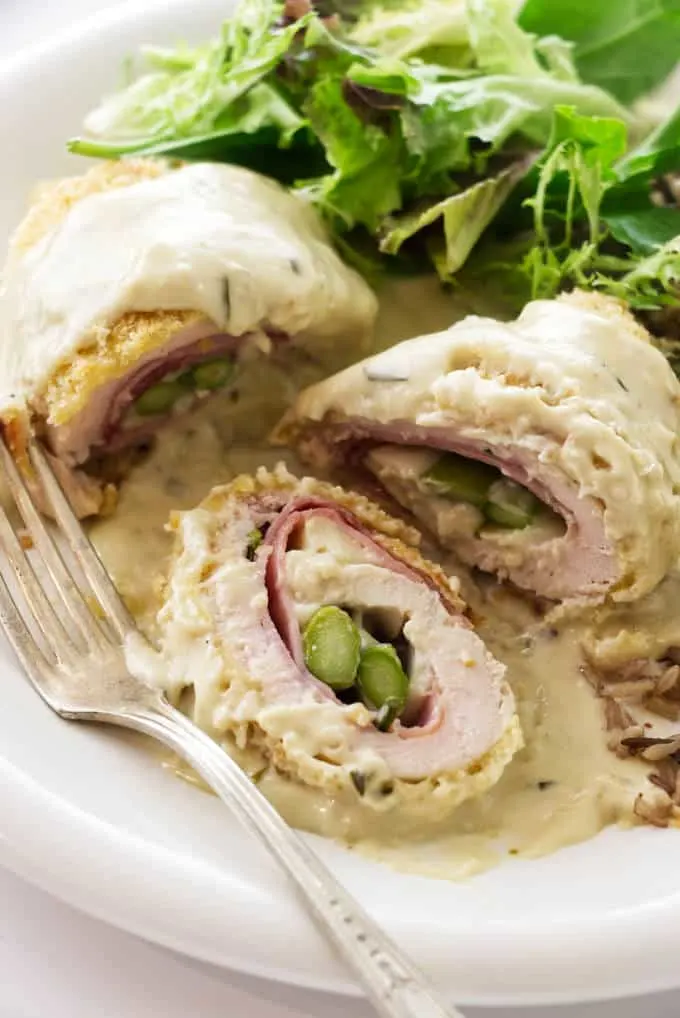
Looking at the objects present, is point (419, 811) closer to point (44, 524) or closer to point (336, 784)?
point (336, 784)

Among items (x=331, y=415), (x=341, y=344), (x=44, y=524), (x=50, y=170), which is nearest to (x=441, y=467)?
(x=331, y=415)

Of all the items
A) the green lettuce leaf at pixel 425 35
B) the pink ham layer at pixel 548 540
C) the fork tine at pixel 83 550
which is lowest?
the pink ham layer at pixel 548 540

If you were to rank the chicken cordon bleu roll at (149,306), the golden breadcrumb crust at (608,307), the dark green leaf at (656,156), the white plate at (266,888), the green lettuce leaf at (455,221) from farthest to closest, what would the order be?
1. the dark green leaf at (656,156)
2. the green lettuce leaf at (455,221)
3. the golden breadcrumb crust at (608,307)
4. the chicken cordon bleu roll at (149,306)
5. the white plate at (266,888)

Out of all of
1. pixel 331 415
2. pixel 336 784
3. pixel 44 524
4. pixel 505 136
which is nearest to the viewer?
pixel 336 784

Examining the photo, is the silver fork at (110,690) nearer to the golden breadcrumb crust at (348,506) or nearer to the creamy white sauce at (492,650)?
the creamy white sauce at (492,650)

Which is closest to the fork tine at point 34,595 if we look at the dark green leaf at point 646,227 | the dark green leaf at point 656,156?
the dark green leaf at point 646,227

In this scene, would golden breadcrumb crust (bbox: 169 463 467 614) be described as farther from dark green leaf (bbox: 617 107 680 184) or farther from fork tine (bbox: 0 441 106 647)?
dark green leaf (bbox: 617 107 680 184)
